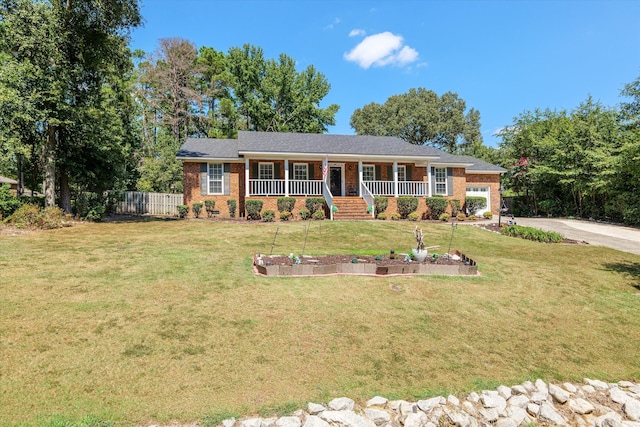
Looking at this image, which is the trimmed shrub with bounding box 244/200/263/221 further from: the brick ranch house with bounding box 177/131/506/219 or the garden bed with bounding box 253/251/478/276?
the garden bed with bounding box 253/251/478/276

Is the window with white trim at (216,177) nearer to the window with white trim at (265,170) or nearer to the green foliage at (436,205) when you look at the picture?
the window with white trim at (265,170)

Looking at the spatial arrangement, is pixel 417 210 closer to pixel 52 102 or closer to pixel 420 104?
pixel 52 102

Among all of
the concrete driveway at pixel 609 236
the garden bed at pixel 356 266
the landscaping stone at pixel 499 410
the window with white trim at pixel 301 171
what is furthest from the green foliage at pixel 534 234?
the window with white trim at pixel 301 171

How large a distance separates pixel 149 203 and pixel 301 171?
33.6 ft

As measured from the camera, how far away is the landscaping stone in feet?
11.3

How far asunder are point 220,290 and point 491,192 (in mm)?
22390

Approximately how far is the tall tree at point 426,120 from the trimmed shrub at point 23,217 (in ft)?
125

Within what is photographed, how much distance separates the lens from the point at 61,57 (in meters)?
13.6

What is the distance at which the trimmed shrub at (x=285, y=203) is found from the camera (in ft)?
58.0

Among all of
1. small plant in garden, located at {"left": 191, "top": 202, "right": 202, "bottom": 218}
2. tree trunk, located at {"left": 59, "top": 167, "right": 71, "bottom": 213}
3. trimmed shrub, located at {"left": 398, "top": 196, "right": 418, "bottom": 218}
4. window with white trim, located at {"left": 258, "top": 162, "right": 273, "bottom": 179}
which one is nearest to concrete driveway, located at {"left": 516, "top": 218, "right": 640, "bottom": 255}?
trimmed shrub, located at {"left": 398, "top": 196, "right": 418, "bottom": 218}

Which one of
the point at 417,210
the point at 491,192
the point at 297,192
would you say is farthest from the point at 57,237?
the point at 491,192

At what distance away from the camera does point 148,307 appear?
210 inches

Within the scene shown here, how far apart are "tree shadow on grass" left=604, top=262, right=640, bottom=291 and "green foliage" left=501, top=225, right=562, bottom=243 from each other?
294 centimetres

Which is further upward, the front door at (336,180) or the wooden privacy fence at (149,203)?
the front door at (336,180)
